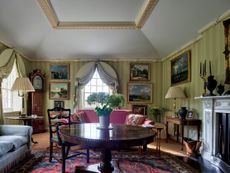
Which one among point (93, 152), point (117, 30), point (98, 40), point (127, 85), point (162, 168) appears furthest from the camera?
point (127, 85)

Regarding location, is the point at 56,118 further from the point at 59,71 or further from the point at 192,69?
the point at 59,71

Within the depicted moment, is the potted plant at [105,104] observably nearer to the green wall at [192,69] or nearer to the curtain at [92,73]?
the green wall at [192,69]

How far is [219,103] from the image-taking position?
12.1ft

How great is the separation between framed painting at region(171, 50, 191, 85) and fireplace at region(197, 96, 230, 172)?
144cm

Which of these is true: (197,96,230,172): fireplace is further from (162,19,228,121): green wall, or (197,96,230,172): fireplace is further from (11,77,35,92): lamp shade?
(11,77,35,92): lamp shade

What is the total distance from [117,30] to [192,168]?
395 centimetres

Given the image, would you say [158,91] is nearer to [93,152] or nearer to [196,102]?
[196,102]

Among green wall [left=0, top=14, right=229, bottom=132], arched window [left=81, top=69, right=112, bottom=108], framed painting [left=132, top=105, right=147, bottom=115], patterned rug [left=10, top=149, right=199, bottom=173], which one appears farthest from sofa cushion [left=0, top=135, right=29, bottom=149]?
framed painting [left=132, top=105, right=147, bottom=115]

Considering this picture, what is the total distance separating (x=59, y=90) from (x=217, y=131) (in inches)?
200

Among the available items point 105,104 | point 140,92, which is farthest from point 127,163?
point 140,92

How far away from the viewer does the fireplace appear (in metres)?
3.54

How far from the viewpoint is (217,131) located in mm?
3822

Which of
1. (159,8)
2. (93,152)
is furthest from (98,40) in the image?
(93,152)

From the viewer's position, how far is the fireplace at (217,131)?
3.54 meters
